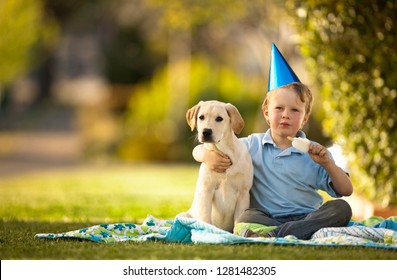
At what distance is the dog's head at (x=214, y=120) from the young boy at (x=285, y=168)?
0.54ft

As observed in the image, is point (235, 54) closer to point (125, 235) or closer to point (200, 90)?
point (200, 90)

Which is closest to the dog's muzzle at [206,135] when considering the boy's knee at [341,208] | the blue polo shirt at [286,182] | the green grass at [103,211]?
the blue polo shirt at [286,182]

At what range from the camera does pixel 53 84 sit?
40531 mm

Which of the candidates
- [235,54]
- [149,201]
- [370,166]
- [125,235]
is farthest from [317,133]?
[235,54]

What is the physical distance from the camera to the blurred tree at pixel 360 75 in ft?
25.2

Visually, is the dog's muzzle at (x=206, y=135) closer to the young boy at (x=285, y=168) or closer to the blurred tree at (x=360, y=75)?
the young boy at (x=285, y=168)

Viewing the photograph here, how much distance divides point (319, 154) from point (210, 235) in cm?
94

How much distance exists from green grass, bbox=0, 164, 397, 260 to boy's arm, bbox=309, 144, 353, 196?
2.32 ft

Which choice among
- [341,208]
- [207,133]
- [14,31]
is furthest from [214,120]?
[14,31]

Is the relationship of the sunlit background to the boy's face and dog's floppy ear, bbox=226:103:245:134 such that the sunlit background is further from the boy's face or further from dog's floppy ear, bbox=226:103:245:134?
dog's floppy ear, bbox=226:103:245:134

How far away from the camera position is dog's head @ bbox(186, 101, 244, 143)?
5.41m

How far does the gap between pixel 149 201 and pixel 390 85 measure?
13.0 feet

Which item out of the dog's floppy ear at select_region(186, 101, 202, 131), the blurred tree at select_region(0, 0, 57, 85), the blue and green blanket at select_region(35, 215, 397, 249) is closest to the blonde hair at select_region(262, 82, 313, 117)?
the dog's floppy ear at select_region(186, 101, 202, 131)

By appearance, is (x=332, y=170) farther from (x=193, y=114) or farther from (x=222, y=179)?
(x=193, y=114)
